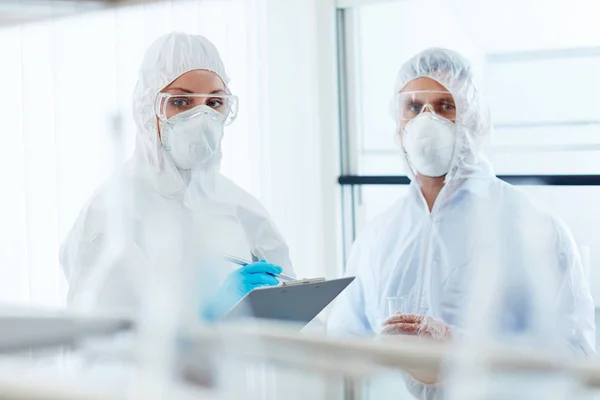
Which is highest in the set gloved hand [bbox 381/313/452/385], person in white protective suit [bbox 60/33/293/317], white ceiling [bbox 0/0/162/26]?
white ceiling [bbox 0/0/162/26]

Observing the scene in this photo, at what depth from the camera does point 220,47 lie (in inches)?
106

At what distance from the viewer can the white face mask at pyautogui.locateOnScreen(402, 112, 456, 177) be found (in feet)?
6.37

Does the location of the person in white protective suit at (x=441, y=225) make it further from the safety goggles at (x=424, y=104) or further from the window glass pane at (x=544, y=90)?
the window glass pane at (x=544, y=90)

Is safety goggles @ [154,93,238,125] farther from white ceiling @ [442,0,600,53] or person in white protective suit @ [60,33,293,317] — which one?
white ceiling @ [442,0,600,53]

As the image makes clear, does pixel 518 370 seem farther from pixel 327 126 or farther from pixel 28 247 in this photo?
pixel 327 126

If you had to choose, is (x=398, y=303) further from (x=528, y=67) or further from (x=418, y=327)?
(x=528, y=67)

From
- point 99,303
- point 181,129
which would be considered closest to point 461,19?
point 181,129

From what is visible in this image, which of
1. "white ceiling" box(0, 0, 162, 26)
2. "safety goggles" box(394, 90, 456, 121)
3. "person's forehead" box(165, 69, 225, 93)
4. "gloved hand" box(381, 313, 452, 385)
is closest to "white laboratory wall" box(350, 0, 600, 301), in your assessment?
"safety goggles" box(394, 90, 456, 121)

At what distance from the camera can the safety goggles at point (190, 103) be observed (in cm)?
178

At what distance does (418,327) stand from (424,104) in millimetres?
670

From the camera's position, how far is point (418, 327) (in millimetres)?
1575

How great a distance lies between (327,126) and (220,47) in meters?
0.55

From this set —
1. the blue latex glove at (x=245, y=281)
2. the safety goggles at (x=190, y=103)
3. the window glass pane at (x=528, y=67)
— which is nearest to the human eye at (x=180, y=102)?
the safety goggles at (x=190, y=103)

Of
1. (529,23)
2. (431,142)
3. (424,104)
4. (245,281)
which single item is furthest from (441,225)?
(529,23)
